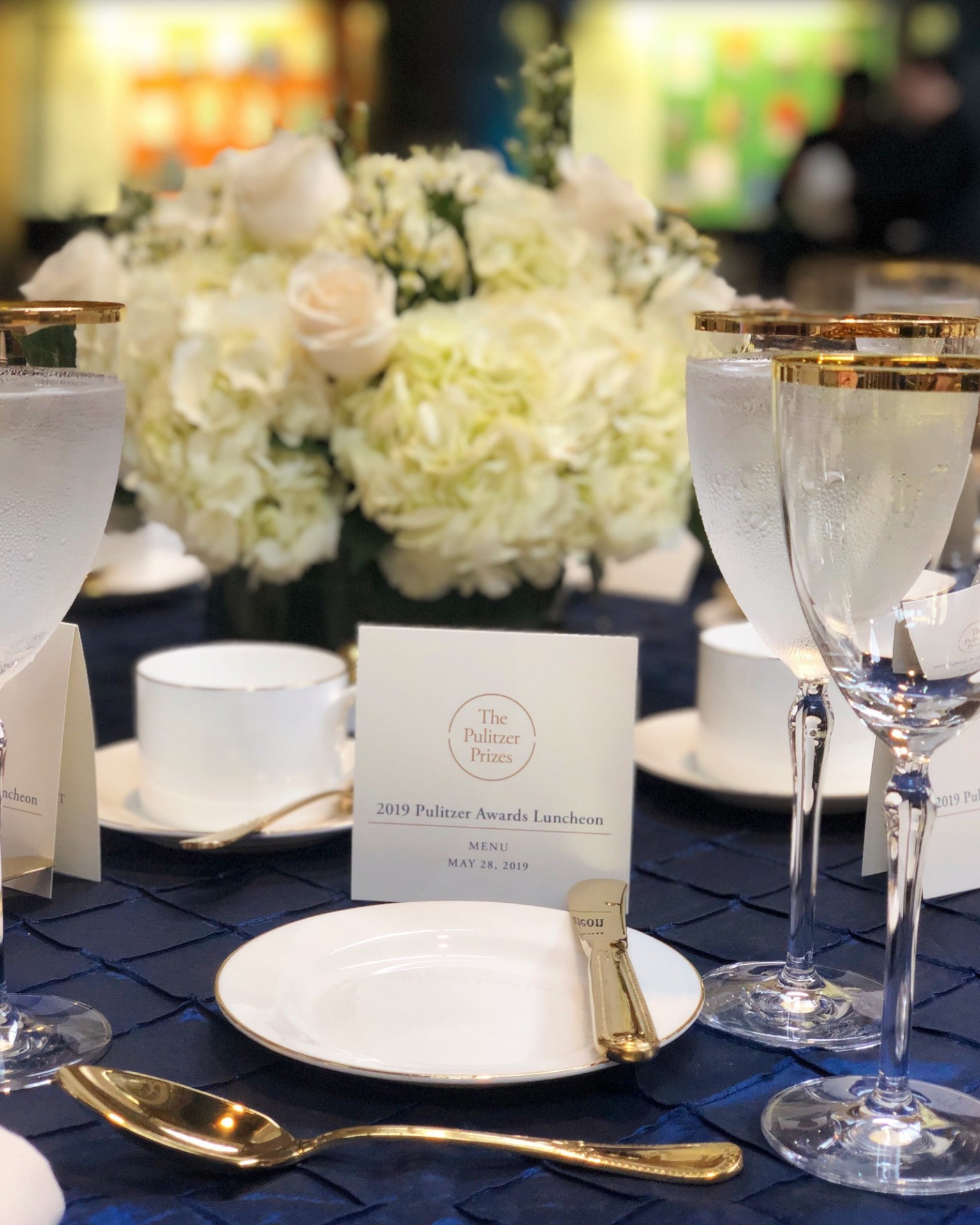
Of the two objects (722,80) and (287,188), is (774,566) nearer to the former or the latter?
(287,188)

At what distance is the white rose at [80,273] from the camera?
3.40 ft

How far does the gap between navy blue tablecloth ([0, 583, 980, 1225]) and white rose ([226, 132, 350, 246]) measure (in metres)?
0.49

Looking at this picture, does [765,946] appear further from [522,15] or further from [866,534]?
[522,15]

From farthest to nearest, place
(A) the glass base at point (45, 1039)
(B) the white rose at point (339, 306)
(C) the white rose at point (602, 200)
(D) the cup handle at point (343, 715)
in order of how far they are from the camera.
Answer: (C) the white rose at point (602, 200)
(B) the white rose at point (339, 306)
(D) the cup handle at point (343, 715)
(A) the glass base at point (45, 1039)

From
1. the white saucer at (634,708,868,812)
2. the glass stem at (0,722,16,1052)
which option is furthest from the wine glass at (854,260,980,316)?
the glass stem at (0,722,16,1052)

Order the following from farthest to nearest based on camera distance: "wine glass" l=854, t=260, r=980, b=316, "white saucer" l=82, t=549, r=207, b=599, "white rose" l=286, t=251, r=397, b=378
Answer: "wine glass" l=854, t=260, r=980, b=316 → "white saucer" l=82, t=549, r=207, b=599 → "white rose" l=286, t=251, r=397, b=378

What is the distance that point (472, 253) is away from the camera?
1109 mm

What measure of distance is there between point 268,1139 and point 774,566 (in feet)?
1.09

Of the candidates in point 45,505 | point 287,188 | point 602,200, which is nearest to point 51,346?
point 45,505

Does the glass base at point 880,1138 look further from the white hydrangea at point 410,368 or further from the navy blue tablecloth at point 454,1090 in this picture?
the white hydrangea at point 410,368

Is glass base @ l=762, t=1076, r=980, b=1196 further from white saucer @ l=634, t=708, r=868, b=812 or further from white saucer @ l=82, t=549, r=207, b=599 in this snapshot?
white saucer @ l=82, t=549, r=207, b=599

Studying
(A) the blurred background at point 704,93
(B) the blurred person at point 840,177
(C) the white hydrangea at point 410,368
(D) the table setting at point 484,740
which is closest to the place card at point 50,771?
(D) the table setting at point 484,740

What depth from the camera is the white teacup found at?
2.85 feet

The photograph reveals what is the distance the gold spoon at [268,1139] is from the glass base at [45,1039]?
6cm
